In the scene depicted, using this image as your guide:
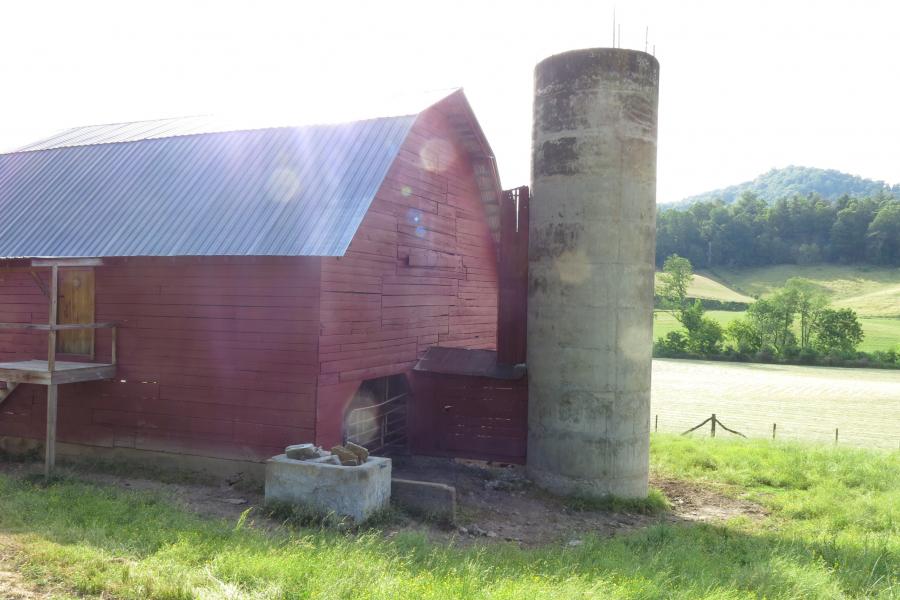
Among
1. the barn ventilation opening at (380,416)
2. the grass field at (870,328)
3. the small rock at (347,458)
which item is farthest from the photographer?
the grass field at (870,328)

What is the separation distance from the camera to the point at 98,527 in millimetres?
9133

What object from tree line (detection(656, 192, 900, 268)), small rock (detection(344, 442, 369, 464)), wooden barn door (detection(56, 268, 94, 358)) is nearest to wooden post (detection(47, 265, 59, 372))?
wooden barn door (detection(56, 268, 94, 358))

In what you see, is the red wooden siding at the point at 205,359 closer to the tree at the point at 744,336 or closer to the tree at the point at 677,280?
the tree at the point at 744,336

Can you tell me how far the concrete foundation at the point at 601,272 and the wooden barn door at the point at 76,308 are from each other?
9.71 metres

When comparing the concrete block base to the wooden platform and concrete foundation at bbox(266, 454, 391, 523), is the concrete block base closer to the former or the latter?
concrete foundation at bbox(266, 454, 391, 523)

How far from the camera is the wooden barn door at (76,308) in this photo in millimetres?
14516

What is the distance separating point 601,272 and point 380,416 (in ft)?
19.5

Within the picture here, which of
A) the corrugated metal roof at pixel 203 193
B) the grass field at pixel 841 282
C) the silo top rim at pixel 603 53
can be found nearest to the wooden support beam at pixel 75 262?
the corrugated metal roof at pixel 203 193

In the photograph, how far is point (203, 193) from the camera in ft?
47.3

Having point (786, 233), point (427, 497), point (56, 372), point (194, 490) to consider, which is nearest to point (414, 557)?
point (427, 497)

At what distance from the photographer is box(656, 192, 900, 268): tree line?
12262 centimetres

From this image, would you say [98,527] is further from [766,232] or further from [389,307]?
[766,232]

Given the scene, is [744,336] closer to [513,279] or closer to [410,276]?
[513,279]

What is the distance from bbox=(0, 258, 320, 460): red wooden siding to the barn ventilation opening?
185cm
